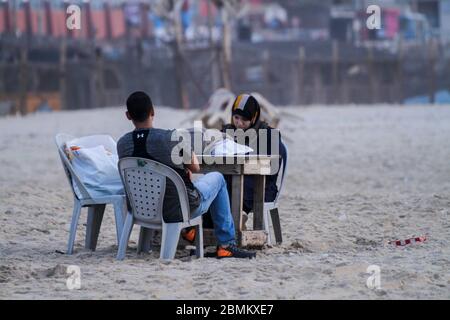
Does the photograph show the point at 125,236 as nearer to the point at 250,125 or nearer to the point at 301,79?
the point at 250,125

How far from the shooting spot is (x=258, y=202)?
808 centimetres

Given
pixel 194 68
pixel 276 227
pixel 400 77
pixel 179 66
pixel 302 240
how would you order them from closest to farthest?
pixel 276 227 < pixel 302 240 < pixel 179 66 < pixel 194 68 < pixel 400 77

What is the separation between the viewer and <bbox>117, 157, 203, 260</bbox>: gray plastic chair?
23.4 ft

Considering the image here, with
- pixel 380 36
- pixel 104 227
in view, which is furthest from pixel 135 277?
pixel 380 36

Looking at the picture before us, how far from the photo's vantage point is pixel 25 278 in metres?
6.78

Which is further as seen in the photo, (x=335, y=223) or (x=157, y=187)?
(x=335, y=223)

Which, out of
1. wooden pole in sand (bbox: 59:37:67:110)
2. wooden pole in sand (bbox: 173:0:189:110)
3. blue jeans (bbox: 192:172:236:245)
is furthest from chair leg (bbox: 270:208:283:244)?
wooden pole in sand (bbox: 59:37:67:110)

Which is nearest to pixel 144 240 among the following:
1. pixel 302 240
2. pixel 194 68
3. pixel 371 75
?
pixel 302 240

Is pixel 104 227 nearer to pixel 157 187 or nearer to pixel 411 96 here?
pixel 157 187

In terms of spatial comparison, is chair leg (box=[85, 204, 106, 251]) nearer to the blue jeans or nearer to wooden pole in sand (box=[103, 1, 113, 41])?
the blue jeans

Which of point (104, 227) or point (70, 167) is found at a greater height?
point (70, 167)

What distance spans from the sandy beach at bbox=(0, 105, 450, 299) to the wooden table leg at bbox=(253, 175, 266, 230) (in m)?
0.22

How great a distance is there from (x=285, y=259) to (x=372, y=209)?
372 cm

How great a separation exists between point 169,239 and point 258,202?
1.11 metres
